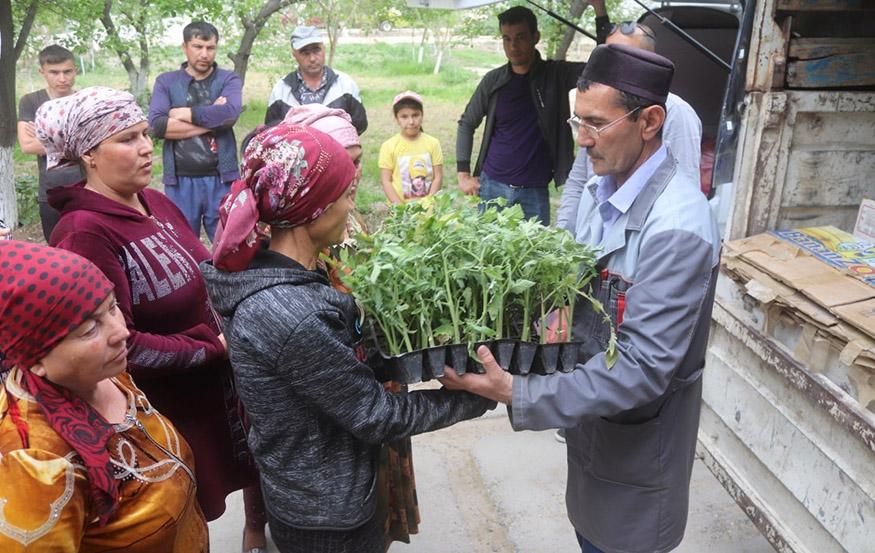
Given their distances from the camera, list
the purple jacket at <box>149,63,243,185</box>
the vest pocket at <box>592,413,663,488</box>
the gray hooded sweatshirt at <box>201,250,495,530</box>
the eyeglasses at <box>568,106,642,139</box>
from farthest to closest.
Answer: the purple jacket at <box>149,63,243,185</box> → the vest pocket at <box>592,413,663,488</box> → the eyeglasses at <box>568,106,642,139</box> → the gray hooded sweatshirt at <box>201,250,495,530</box>

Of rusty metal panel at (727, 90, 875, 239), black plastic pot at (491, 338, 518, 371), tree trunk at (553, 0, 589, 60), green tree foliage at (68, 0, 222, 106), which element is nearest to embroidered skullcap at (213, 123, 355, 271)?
black plastic pot at (491, 338, 518, 371)

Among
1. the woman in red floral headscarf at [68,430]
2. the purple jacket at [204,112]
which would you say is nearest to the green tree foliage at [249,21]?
the purple jacket at [204,112]

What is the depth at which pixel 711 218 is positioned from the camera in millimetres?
1942

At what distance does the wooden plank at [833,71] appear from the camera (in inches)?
120

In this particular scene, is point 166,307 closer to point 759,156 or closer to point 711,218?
point 711,218

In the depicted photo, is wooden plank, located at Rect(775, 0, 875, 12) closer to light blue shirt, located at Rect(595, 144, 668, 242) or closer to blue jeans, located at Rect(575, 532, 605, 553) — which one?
light blue shirt, located at Rect(595, 144, 668, 242)

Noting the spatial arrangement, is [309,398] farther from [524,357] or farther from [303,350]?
[524,357]

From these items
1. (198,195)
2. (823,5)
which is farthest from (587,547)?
(198,195)

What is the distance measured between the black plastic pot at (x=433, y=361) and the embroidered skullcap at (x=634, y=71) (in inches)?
33.2

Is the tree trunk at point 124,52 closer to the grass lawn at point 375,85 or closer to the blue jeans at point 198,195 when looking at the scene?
the grass lawn at point 375,85

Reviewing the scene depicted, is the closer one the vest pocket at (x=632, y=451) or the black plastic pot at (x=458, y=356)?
the black plastic pot at (x=458, y=356)

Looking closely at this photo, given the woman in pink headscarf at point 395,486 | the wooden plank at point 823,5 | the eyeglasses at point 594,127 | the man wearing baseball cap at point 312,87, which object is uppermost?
the wooden plank at point 823,5

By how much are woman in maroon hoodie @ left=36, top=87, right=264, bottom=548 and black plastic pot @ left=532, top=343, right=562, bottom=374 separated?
116 centimetres

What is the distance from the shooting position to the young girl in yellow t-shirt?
17.9ft
